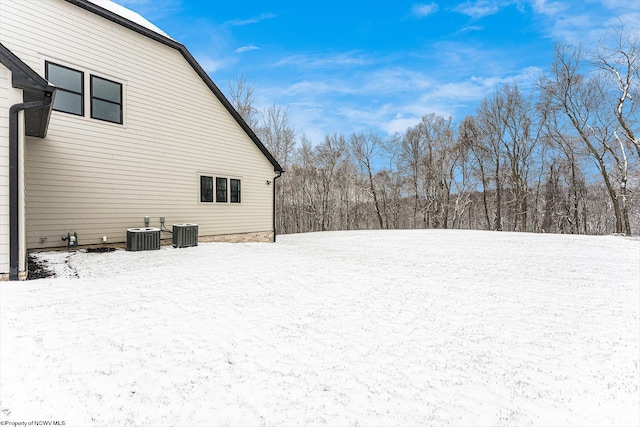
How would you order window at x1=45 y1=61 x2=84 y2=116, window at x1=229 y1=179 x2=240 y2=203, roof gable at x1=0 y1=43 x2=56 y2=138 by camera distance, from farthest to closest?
window at x1=229 y1=179 x2=240 y2=203, window at x1=45 y1=61 x2=84 y2=116, roof gable at x1=0 y1=43 x2=56 y2=138

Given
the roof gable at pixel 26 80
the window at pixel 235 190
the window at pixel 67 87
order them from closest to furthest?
the roof gable at pixel 26 80, the window at pixel 67 87, the window at pixel 235 190

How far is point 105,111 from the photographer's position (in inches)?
329

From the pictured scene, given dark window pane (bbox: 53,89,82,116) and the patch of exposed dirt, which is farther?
dark window pane (bbox: 53,89,82,116)

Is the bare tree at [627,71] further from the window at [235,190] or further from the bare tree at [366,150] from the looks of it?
the window at [235,190]

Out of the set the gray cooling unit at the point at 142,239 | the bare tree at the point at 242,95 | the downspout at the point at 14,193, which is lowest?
the gray cooling unit at the point at 142,239

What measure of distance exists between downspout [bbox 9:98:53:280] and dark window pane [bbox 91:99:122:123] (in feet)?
11.8

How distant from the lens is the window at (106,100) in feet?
26.8

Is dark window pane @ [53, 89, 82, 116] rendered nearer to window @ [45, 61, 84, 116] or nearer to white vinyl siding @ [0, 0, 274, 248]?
window @ [45, 61, 84, 116]

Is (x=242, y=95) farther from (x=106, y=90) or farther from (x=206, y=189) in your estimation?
(x=106, y=90)

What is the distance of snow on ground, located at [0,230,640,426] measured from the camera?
2.40m

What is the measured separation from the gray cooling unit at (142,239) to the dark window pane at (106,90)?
373cm

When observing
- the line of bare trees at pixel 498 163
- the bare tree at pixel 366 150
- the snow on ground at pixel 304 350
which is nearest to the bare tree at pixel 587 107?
the line of bare trees at pixel 498 163

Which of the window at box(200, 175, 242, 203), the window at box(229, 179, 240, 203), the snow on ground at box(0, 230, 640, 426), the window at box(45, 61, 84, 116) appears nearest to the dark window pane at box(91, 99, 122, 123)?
the window at box(45, 61, 84, 116)

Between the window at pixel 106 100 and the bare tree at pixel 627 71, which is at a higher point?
the bare tree at pixel 627 71
